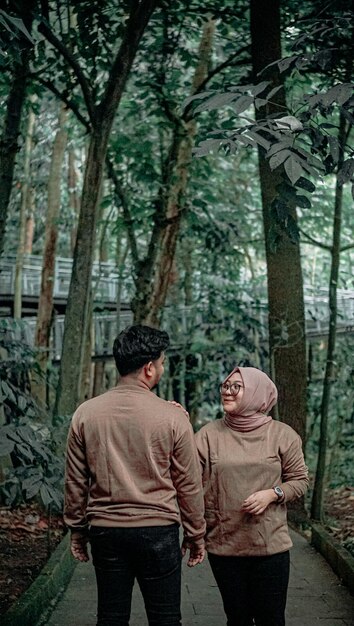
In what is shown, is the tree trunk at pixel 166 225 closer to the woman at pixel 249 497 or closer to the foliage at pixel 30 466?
the foliage at pixel 30 466

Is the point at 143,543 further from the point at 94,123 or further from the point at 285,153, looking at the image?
the point at 94,123

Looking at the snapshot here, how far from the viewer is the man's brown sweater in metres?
3.50

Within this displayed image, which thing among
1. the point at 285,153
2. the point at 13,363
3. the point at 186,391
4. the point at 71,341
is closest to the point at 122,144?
the point at 71,341

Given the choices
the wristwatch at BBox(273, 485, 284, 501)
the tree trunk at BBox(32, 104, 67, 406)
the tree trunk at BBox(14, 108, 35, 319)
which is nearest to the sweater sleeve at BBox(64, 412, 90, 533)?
the wristwatch at BBox(273, 485, 284, 501)

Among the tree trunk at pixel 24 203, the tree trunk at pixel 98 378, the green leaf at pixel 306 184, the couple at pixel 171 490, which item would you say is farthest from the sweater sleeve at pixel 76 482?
the tree trunk at pixel 98 378

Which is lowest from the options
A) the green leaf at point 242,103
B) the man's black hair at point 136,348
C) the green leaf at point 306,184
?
the man's black hair at point 136,348

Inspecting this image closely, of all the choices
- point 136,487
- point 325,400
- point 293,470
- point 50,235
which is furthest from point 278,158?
point 50,235

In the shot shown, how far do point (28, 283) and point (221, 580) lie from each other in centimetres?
2871

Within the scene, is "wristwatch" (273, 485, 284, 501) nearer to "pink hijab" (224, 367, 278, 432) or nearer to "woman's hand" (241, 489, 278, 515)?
"woman's hand" (241, 489, 278, 515)

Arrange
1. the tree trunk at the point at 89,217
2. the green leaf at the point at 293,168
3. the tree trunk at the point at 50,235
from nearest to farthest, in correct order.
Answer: the green leaf at the point at 293,168
the tree trunk at the point at 89,217
the tree trunk at the point at 50,235

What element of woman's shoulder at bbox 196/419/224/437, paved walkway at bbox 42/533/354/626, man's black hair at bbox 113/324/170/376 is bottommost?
paved walkway at bbox 42/533/354/626

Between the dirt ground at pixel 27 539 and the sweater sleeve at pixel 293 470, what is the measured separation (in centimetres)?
261

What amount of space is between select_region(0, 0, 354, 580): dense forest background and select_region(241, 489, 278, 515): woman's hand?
1213 millimetres

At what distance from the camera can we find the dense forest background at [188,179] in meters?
4.69
